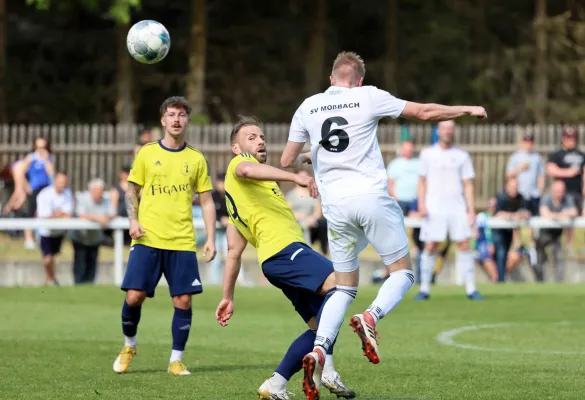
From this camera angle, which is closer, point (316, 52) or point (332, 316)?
point (332, 316)

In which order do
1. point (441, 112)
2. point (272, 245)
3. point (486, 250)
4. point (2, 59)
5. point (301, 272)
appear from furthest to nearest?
point (2, 59) → point (486, 250) → point (272, 245) → point (301, 272) → point (441, 112)

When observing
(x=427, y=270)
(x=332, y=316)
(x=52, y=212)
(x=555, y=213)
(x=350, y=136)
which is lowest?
(x=427, y=270)

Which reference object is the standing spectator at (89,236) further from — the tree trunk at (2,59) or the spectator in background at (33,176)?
the tree trunk at (2,59)

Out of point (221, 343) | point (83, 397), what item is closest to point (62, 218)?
point (221, 343)

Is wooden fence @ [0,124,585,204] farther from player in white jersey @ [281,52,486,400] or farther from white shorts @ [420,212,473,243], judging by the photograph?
player in white jersey @ [281,52,486,400]

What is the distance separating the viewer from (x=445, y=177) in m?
17.2

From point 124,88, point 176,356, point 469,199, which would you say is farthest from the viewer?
point 124,88

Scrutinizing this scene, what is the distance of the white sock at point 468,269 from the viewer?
56.6 ft

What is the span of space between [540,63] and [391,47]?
14.3 ft

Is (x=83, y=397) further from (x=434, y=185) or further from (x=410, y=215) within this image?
(x=410, y=215)

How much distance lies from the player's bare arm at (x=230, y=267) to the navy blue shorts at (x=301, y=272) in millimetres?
214

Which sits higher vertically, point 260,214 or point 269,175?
point 269,175

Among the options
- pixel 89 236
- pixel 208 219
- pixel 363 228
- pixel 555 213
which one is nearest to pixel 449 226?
pixel 555 213

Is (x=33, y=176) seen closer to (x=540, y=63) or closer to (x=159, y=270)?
(x=159, y=270)
